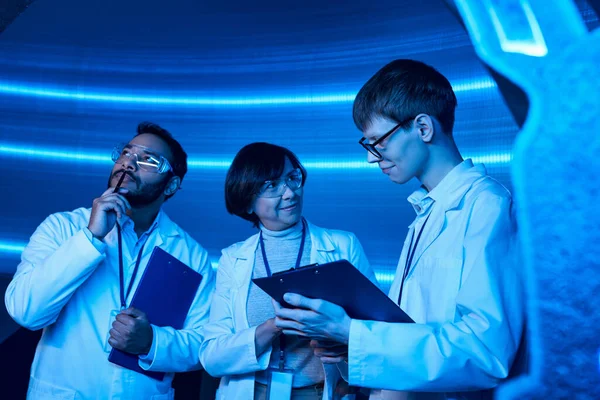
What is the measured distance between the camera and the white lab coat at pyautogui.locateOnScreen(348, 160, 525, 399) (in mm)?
1460

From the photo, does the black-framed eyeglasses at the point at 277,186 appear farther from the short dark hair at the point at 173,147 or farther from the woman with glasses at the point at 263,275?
the short dark hair at the point at 173,147

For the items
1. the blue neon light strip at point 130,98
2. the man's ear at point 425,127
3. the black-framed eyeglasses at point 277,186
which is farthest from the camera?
the blue neon light strip at point 130,98

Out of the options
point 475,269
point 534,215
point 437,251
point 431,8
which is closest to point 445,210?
point 437,251

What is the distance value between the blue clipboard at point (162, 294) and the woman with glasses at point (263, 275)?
6.0 inches

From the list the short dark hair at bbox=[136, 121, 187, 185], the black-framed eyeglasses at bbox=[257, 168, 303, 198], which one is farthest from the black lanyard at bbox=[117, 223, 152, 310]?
the black-framed eyeglasses at bbox=[257, 168, 303, 198]

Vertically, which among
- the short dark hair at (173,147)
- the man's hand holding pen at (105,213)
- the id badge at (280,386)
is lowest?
the id badge at (280,386)

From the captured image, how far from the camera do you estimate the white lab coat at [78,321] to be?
2.36m

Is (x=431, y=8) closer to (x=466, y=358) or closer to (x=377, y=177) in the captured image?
(x=377, y=177)

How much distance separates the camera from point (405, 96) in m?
1.81

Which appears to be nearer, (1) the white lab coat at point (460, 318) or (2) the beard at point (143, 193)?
(1) the white lab coat at point (460, 318)

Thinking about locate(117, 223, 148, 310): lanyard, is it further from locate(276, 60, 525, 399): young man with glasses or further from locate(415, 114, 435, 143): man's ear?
locate(415, 114, 435, 143): man's ear

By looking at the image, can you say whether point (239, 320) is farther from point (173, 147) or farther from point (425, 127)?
point (425, 127)

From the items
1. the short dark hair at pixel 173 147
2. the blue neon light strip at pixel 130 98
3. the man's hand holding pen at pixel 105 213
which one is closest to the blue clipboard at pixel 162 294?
the man's hand holding pen at pixel 105 213

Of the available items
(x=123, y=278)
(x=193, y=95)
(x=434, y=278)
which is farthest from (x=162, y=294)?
(x=193, y=95)
